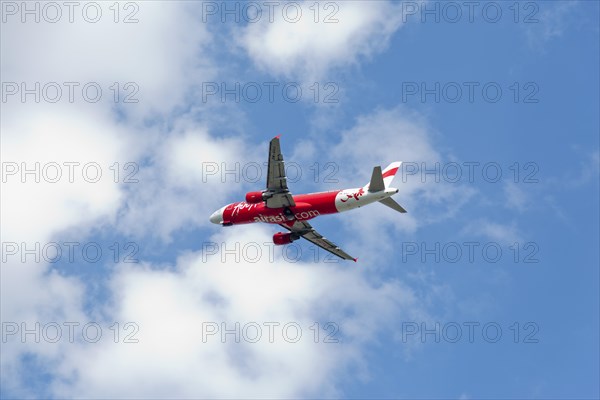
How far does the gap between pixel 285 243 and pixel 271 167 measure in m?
17.3

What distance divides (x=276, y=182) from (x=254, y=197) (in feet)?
13.8

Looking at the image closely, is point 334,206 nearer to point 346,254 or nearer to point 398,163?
point 398,163

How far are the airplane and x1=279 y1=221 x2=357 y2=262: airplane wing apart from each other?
115mm

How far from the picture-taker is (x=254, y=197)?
12006 cm

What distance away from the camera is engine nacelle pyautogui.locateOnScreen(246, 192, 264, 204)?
11956 cm

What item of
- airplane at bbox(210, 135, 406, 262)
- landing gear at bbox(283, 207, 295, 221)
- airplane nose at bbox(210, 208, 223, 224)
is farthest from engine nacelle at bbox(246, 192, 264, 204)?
airplane nose at bbox(210, 208, 223, 224)

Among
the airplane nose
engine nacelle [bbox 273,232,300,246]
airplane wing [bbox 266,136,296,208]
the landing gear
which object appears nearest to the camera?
airplane wing [bbox 266,136,296,208]

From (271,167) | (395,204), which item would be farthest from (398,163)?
(271,167)

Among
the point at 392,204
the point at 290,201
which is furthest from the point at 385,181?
the point at 290,201

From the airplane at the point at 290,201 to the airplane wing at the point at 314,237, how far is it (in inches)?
4.5

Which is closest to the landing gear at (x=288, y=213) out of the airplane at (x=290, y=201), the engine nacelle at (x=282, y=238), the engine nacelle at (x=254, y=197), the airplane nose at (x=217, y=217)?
the airplane at (x=290, y=201)

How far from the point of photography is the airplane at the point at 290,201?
115 m

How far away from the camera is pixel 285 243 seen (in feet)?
427

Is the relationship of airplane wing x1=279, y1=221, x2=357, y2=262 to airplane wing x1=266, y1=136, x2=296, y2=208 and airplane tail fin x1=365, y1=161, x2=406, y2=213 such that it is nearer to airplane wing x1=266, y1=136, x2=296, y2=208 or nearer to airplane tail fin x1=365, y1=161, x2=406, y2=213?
airplane wing x1=266, y1=136, x2=296, y2=208
